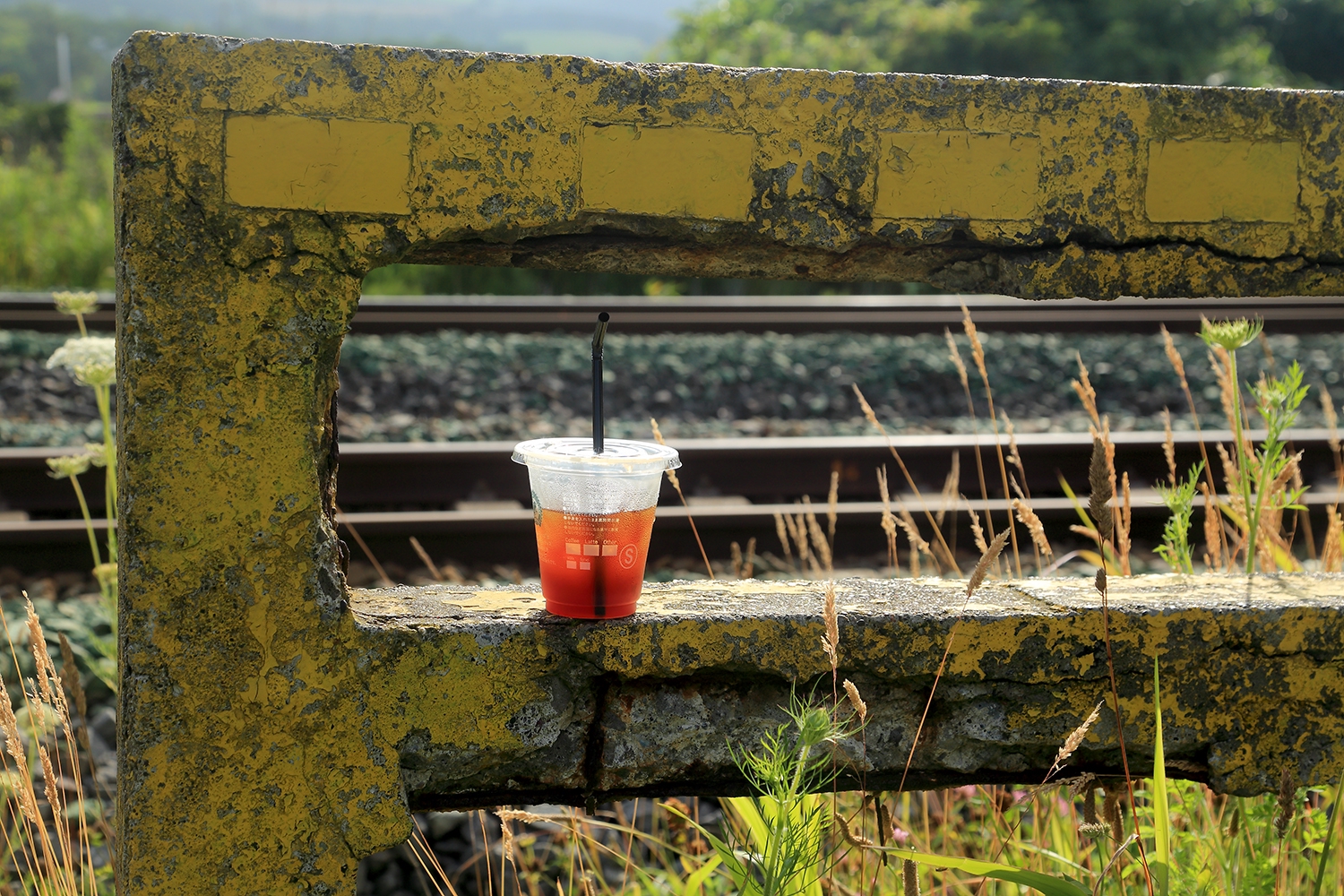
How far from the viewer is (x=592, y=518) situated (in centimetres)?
160

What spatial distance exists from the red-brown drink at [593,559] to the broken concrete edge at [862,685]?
0.11ft

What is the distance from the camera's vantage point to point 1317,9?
28.0 metres

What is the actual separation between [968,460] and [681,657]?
3.15 meters

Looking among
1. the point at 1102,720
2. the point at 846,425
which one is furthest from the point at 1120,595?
the point at 846,425

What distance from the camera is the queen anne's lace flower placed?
256 centimetres

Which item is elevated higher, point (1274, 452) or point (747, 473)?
point (1274, 452)

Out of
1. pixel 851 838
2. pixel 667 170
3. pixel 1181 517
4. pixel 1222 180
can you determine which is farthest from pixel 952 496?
pixel 667 170

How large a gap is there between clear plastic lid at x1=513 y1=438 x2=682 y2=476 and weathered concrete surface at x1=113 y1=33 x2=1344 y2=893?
27 centimetres

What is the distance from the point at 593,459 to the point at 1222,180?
115 centimetres

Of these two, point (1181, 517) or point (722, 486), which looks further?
point (722, 486)

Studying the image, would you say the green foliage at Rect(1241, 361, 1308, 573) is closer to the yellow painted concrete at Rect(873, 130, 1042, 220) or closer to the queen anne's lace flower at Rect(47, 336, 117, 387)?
the yellow painted concrete at Rect(873, 130, 1042, 220)

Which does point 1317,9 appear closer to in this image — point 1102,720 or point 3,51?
point 1102,720

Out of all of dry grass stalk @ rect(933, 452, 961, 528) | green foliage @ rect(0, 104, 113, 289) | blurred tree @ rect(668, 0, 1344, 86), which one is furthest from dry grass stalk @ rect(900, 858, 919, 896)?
blurred tree @ rect(668, 0, 1344, 86)

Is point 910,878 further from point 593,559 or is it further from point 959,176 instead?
point 959,176
